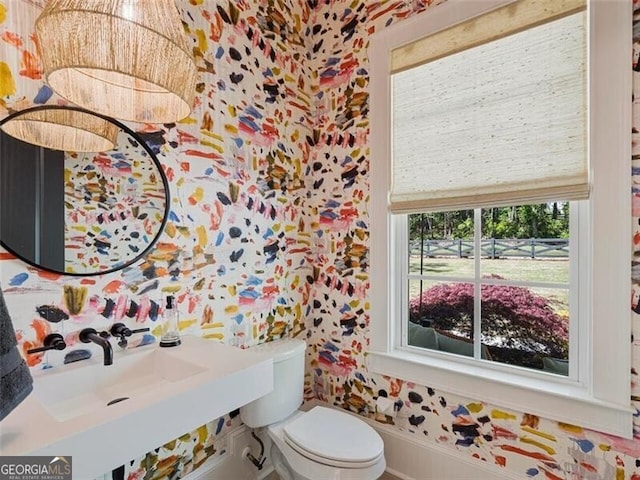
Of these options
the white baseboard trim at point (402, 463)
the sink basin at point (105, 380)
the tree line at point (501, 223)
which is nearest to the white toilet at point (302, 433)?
the white baseboard trim at point (402, 463)

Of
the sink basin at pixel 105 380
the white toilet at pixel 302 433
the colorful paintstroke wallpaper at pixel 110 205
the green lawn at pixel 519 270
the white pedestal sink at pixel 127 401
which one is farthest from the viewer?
the green lawn at pixel 519 270

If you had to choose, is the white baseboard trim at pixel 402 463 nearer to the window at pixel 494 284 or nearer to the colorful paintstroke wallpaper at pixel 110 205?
the window at pixel 494 284

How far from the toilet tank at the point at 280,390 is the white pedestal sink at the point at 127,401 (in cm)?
40

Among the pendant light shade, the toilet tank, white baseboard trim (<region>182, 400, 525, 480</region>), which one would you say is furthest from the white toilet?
the pendant light shade

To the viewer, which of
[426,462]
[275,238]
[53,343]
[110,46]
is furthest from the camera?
[275,238]

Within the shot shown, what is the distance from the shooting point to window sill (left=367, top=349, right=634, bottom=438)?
1.24 meters

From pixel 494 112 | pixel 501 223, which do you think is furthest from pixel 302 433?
pixel 494 112

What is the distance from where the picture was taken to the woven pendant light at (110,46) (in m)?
0.81

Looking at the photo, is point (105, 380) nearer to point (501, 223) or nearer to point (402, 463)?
point (402, 463)

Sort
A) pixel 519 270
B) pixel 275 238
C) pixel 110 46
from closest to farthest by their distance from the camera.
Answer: pixel 110 46 → pixel 519 270 → pixel 275 238

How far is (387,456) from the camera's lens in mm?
1780

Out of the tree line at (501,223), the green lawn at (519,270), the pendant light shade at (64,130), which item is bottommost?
the green lawn at (519,270)

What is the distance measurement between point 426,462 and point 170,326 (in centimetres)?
143

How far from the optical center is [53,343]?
1092 millimetres
